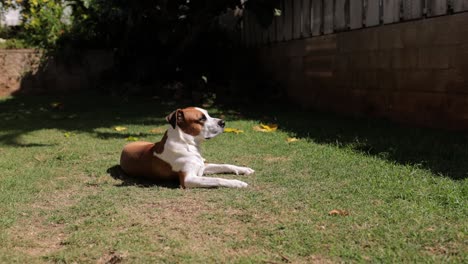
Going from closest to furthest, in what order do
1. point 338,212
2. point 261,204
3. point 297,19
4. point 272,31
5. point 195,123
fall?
point 338,212 → point 261,204 → point 195,123 → point 297,19 → point 272,31

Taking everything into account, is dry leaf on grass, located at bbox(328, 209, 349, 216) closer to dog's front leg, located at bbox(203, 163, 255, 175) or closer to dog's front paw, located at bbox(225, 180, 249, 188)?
dog's front paw, located at bbox(225, 180, 249, 188)

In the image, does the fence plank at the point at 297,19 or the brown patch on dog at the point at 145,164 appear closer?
the brown patch on dog at the point at 145,164

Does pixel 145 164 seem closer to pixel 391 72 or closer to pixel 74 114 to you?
pixel 391 72

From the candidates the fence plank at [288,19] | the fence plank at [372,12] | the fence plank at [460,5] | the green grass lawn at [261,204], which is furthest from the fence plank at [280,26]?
the fence plank at [460,5]

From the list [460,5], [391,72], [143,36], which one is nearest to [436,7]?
[460,5]

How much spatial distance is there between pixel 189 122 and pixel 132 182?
790 mm

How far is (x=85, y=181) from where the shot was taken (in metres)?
5.04

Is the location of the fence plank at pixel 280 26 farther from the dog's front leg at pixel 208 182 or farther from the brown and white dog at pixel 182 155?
the dog's front leg at pixel 208 182

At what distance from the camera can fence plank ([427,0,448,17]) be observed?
251 inches

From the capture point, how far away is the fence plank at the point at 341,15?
8508 millimetres

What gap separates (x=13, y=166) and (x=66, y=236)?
8.13ft

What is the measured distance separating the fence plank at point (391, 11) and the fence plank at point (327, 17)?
1.52 metres

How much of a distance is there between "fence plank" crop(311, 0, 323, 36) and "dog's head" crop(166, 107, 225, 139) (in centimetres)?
496

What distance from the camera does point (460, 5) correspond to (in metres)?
6.13
